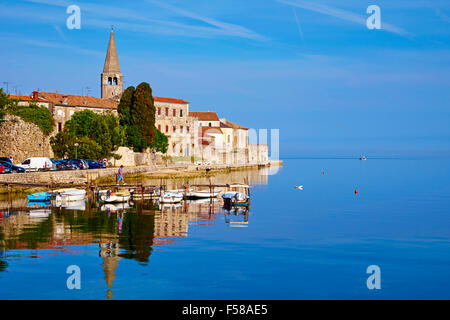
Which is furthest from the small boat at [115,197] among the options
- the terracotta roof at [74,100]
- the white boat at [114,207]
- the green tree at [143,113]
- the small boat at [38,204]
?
the green tree at [143,113]

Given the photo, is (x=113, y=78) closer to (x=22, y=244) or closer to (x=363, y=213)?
(x=363, y=213)

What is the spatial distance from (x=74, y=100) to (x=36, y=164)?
2367 cm

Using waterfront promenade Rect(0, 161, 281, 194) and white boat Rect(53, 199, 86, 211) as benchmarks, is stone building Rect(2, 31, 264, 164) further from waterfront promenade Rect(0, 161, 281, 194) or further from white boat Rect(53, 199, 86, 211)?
white boat Rect(53, 199, 86, 211)

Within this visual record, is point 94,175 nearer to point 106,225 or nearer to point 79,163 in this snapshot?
point 79,163

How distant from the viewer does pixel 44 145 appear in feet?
196

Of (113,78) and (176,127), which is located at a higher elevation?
(113,78)

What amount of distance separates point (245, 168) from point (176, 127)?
24697mm

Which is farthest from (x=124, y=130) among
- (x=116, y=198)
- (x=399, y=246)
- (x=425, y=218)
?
(x=399, y=246)

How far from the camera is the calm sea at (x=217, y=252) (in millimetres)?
17953

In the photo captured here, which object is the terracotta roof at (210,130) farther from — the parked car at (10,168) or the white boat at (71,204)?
the white boat at (71,204)

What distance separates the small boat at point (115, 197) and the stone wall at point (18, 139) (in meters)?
16.3

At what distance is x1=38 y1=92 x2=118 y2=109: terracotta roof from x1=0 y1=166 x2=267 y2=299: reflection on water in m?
29.3

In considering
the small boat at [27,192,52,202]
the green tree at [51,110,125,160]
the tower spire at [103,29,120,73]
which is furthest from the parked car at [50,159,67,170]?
the tower spire at [103,29,120,73]

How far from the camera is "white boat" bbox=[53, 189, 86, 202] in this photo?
41.2m
